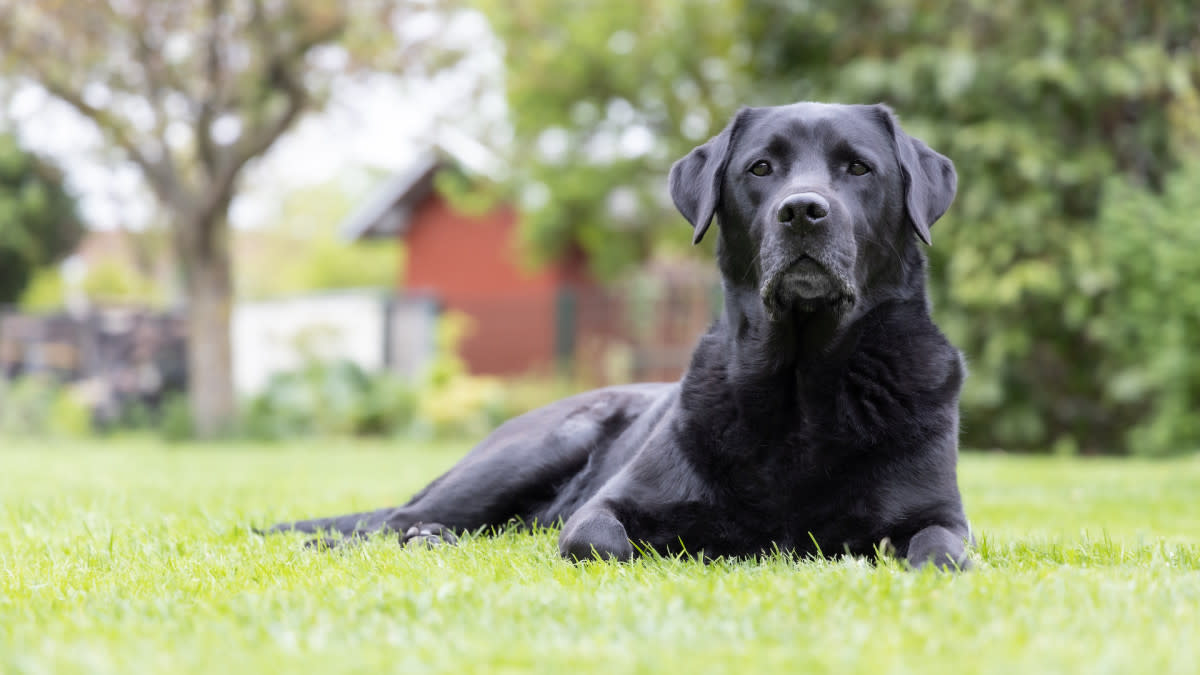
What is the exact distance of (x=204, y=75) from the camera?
1323cm

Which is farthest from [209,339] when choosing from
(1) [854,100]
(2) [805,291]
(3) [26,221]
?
(3) [26,221]

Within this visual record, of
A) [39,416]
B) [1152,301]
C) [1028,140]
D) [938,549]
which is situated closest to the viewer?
[938,549]

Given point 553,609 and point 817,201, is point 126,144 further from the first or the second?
point 553,609

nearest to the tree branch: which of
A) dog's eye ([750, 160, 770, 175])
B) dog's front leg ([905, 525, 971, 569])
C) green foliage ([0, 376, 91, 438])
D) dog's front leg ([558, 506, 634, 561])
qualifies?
green foliage ([0, 376, 91, 438])

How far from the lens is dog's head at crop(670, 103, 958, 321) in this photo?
128 inches

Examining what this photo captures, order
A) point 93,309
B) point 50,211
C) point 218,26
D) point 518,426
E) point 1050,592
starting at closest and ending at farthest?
point 1050,592, point 518,426, point 218,26, point 93,309, point 50,211

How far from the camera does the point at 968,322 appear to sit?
459 inches

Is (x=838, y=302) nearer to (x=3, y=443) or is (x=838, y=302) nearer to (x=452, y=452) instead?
(x=452, y=452)

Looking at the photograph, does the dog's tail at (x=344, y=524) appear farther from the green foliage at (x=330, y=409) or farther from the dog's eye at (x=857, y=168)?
the green foliage at (x=330, y=409)

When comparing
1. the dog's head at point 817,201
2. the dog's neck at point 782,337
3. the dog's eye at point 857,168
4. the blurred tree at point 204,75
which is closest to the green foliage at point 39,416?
the blurred tree at point 204,75

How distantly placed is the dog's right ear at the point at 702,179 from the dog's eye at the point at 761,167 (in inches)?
5.9

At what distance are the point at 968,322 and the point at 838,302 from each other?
29.1 ft

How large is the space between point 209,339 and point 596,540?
11.5m

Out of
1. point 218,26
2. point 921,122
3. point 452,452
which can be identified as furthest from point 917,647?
point 218,26
